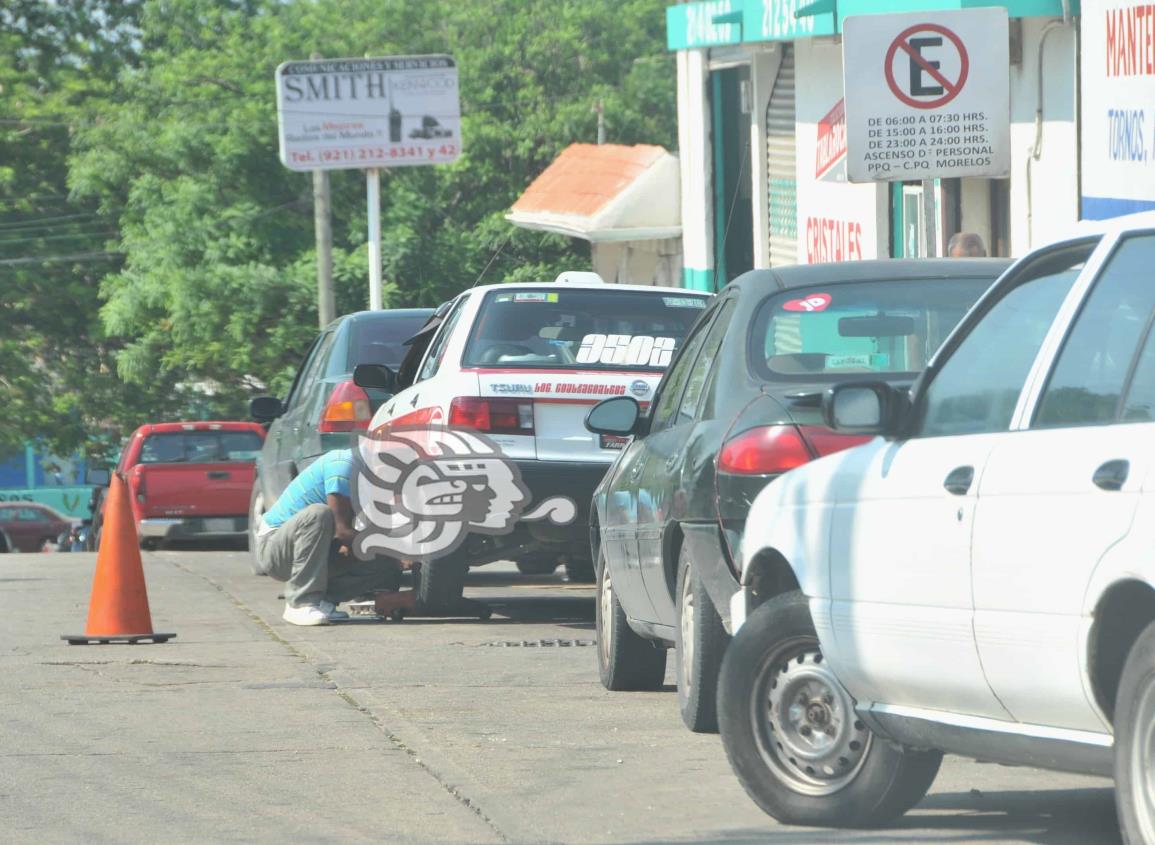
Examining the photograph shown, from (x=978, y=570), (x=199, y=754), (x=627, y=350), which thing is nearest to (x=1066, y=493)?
(x=978, y=570)

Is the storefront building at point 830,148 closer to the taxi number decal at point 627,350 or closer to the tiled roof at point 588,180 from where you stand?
the taxi number decal at point 627,350

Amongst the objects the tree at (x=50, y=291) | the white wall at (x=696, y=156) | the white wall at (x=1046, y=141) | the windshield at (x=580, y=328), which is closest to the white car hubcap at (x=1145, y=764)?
the windshield at (x=580, y=328)

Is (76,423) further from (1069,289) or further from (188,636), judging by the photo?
(1069,289)

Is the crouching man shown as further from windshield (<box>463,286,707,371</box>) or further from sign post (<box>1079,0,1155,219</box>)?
sign post (<box>1079,0,1155,219</box>)

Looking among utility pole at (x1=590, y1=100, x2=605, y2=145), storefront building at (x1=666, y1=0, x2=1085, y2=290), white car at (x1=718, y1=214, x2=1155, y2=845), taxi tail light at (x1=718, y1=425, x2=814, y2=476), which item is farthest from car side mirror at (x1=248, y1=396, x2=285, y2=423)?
utility pole at (x1=590, y1=100, x2=605, y2=145)

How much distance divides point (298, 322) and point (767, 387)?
29.8 meters

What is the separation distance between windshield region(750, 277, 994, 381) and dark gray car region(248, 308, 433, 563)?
6872 millimetres

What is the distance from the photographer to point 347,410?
14047mm

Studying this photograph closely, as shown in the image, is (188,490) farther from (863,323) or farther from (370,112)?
(863,323)

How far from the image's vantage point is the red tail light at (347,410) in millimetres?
14008

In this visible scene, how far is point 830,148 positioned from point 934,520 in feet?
50.3

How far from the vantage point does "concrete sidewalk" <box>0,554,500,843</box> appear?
6.24 metres

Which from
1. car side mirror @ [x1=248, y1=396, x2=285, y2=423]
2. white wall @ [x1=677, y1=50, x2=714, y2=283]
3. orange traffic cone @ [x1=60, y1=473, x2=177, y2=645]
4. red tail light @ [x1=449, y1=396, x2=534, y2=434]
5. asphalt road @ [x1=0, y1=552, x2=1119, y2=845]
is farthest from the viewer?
white wall @ [x1=677, y1=50, x2=714, y2=283]

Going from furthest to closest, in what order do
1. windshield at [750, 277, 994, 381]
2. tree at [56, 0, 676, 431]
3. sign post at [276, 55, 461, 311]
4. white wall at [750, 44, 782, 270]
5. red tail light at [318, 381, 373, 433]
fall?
tree at [56, 0, 676, 431], sign post at [276, 55, 461, 311], white wall at [750, 44, 782, 270], red tail light at [318, 381, 373, 433], windshield at [750, 277, 994, 381]
